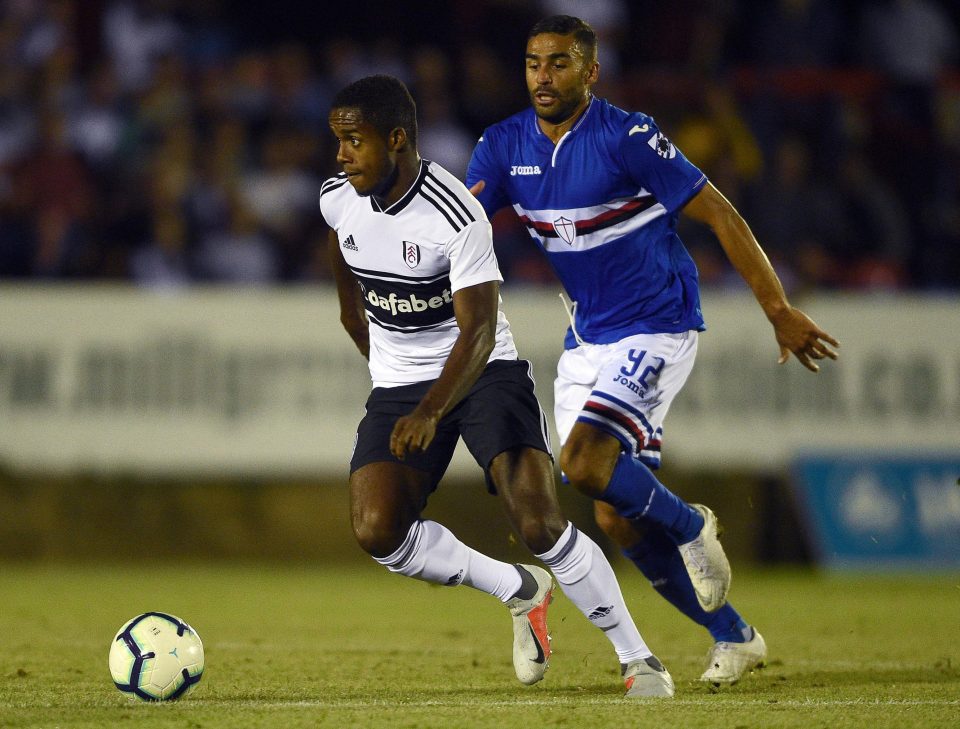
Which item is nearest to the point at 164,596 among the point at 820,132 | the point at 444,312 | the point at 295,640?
the point at 295,640

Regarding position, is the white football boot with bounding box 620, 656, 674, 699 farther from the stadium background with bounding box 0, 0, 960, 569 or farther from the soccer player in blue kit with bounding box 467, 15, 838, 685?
the stadium background with bounding box 0, 0, 960, 569

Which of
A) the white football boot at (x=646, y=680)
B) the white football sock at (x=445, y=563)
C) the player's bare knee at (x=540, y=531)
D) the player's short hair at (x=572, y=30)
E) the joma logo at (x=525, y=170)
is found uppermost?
the player's short hair at (x=572, y=30)

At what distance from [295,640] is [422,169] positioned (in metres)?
2.95

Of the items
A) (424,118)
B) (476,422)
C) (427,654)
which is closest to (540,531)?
(476,422)

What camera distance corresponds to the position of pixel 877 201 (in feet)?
44.2

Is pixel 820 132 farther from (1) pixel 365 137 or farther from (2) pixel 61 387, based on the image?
(1) pixel 365 137

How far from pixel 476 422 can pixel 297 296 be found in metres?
6.70

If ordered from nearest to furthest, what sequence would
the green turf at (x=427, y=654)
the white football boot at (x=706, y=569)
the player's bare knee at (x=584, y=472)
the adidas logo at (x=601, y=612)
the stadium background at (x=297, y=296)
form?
1. the green turf at (x=427, y=654)
2. the adidas logo at (x=601, y=612)
3. the player's bare knee at (x=584, y=472)
4. the white football boot at (x=706, y=569)
5. the stadium background at (x=297, y=296)

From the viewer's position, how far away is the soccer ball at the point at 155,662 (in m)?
5.53

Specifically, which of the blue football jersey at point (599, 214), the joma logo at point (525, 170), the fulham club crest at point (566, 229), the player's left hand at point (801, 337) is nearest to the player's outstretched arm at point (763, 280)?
the player's left hand at point (801, 337)

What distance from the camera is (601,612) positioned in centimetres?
581

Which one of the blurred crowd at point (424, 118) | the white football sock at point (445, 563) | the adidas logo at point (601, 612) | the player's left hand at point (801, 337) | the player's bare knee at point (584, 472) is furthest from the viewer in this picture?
the blurred crowd at point (424, 118)

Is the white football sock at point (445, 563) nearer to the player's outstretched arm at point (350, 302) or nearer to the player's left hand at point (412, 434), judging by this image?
the player's left hand at point (412, 434)

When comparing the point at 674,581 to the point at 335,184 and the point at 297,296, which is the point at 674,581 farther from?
the point at 297,296
